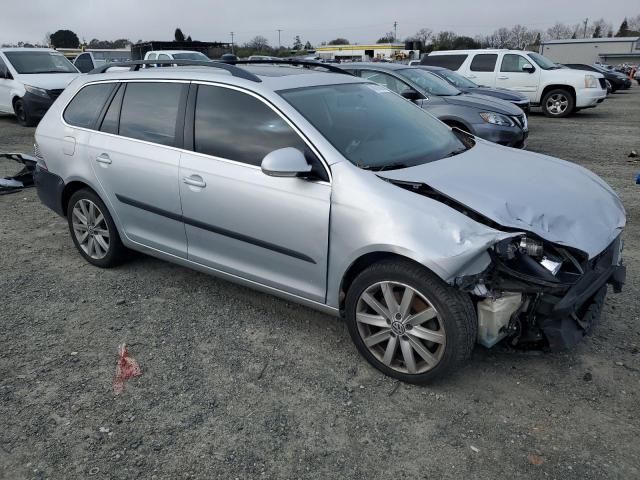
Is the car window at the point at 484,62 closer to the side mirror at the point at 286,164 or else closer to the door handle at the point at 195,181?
the door handle at the point at 195,181

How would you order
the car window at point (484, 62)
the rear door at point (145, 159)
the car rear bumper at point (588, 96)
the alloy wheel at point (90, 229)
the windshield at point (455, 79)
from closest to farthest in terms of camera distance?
the rear door at point (145, 159)
the alloy wheel at point (90, 229)
the windshield at point (455, 79)
the car rear bumper at point (588, 96)
the car window at point (484, 62)

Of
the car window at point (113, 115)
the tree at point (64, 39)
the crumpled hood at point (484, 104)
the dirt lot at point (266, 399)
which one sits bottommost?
the tree at point (64, 39)

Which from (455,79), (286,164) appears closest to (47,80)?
(455,79)

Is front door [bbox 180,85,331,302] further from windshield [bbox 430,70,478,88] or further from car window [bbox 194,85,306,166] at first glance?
windshield [bbox 430,70,478,88]

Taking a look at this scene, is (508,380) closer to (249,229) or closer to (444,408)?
(444,408)

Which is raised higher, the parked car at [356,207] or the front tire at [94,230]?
the parked car at [356,207]

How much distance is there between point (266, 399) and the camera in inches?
118

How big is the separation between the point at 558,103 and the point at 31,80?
13.7m

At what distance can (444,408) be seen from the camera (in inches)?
114

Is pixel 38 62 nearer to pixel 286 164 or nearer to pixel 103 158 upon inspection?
pixel 103 158

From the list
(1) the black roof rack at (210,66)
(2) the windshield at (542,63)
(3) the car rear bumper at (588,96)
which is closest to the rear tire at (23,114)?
(1) the black roof rack at (210,66)

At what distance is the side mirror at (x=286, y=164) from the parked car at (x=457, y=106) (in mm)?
5719

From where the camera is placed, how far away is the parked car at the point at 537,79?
15.0m

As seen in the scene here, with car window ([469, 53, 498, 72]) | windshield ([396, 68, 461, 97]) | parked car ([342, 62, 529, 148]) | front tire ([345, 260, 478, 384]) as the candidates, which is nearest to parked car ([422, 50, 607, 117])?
car window ([469, 53, 498, 72])
